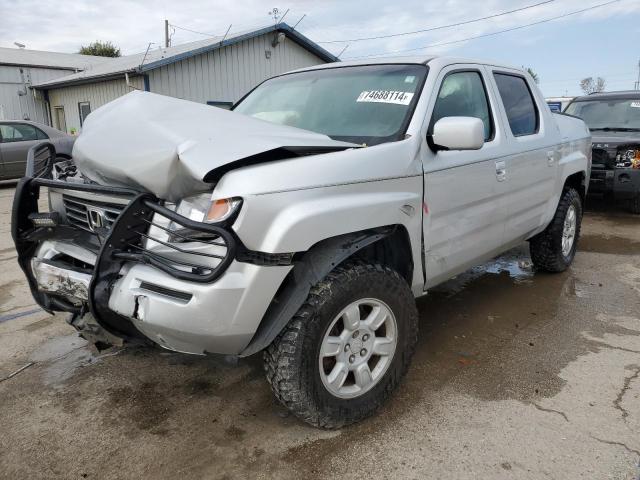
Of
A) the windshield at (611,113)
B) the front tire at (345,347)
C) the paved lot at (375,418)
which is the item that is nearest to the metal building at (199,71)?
the windshield at (611,113)

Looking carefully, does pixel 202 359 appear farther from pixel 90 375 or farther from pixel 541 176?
pixel 541 176

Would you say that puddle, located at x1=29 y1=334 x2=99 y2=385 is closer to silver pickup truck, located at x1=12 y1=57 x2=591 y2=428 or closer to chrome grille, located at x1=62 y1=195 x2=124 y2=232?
silver pickup truck, located at x1=12 y1=57 x2=591 y2=428

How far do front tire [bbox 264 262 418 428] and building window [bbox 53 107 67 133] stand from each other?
20372mm

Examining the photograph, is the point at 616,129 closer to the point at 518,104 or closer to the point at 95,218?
the point at 518,104

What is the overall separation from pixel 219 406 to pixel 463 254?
1706 millimetres

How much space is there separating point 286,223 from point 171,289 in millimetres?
527

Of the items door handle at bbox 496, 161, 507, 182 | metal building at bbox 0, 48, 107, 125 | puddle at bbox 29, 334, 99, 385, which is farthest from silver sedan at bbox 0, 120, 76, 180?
door handle at bbox 496, 161, 507, 182

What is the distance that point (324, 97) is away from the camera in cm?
335

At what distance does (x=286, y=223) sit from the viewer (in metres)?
2.08

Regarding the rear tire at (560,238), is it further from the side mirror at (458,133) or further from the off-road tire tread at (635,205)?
the off-road tire tread at (635,205)

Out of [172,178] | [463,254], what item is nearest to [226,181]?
[172,178]

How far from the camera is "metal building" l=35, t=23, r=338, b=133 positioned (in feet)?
49.5

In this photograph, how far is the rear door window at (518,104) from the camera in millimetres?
3869

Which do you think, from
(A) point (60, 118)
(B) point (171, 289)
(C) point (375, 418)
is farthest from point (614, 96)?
(A) point (60, 118)
